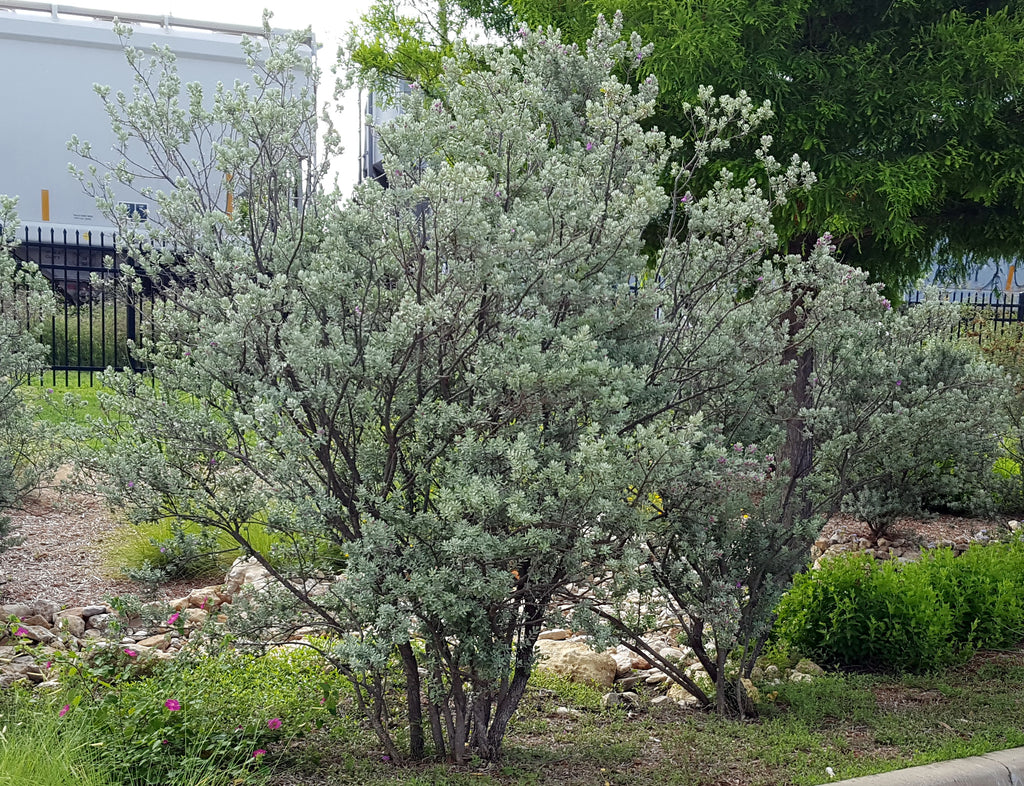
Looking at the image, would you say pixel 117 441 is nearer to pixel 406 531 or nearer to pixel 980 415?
pixel 406 531

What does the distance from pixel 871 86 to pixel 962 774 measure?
448 cm

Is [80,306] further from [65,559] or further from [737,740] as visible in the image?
[737,740]

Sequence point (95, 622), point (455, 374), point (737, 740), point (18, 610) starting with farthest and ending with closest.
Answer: point (95, 622) → point (18, 610) → point (737, 740) → point (455, 374)

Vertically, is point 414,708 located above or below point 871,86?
below

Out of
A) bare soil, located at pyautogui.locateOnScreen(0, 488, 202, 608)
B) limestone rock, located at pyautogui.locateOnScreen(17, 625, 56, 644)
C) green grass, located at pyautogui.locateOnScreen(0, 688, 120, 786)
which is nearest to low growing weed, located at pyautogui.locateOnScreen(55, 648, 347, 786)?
green grass, located at pyautogui.locateOnScreen(0, 688, 120, 786)

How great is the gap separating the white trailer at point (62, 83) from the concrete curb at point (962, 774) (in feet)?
34.0

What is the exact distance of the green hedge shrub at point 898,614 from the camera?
16.4 ft

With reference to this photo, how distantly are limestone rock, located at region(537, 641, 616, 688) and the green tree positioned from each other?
335 centimetres

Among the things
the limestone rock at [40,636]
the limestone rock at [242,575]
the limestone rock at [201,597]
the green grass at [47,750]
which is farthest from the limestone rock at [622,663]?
the limestone rock at [40,636]

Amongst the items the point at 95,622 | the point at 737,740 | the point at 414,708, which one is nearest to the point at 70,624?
the point at 95,622

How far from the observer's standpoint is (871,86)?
20.5 ft

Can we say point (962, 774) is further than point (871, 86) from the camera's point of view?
No

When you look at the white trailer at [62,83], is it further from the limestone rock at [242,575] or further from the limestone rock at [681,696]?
the limestone rock at [681,696]

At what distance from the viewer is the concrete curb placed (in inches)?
140
